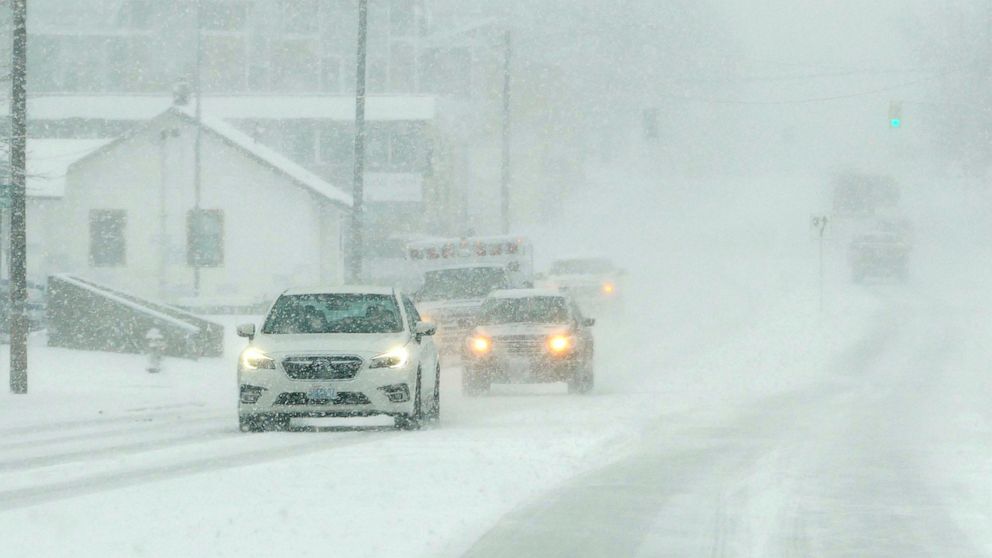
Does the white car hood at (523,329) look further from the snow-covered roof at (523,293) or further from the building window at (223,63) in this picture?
the building window at (223,63)

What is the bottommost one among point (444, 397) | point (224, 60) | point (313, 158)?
point (444, 397)

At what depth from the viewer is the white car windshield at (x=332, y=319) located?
1958 cm

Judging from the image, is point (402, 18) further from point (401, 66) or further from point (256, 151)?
point (256, 151)

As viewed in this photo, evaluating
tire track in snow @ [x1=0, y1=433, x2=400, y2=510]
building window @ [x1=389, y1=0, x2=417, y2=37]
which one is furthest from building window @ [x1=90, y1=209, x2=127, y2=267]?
tire track in snow @ [x1=0, y1=433, x2=400, y2=510]


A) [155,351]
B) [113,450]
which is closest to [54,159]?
[155,351]

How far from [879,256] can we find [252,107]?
24.3m

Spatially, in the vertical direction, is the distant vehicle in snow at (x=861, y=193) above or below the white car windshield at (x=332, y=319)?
above

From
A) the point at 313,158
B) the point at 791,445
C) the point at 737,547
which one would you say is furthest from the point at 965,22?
the point at 737,547

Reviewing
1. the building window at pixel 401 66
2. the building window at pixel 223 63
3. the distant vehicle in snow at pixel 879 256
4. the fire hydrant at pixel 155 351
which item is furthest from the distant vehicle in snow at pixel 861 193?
the fire hydrant at pixel 155 351

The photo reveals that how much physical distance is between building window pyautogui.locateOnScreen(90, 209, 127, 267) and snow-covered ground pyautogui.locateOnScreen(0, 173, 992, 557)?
65.3 feet

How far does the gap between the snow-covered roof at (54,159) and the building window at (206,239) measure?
11.8ft

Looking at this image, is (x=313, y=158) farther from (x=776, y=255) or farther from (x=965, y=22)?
(x=965, y=22)

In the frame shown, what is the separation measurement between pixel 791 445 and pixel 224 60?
68.2 meters

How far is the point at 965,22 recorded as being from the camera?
92938 mm
